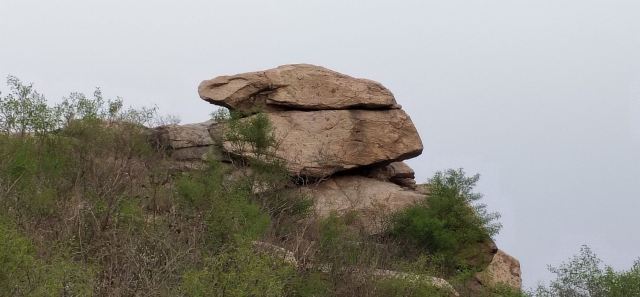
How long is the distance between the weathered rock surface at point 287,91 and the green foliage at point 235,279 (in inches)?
719

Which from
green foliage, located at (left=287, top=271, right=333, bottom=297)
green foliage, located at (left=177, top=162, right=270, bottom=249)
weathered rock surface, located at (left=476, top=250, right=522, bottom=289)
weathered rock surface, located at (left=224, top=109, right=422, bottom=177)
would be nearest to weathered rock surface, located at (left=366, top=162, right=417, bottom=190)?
weathered rock surface, located at (left=224, top=109, right=422, bottom=177)

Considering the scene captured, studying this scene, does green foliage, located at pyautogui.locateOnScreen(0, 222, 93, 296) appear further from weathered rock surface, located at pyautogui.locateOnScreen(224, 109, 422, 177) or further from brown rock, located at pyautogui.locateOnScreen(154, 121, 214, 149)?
brown rock, located at pyautogui.locateOnScreen(154, 121, 214, 149)

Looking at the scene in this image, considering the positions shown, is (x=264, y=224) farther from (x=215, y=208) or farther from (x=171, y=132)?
(x=171, y=132)

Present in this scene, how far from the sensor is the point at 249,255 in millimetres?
14570

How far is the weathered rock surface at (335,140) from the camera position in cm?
3192

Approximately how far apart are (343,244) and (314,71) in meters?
11.3

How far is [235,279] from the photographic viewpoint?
13.7m

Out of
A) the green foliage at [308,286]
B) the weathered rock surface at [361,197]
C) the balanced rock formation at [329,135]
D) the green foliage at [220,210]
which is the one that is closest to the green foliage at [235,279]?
the green foliage at [220,210]

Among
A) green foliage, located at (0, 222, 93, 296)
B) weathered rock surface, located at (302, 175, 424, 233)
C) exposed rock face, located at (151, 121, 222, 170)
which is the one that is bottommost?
green foliage, located at (0, 222, 93, 296)

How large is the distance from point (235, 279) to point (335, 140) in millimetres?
18974

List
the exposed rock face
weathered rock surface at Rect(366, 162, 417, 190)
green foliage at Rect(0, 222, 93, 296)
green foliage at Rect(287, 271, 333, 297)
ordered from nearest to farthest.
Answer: green foliage at Rect(0, 222, 93, 296), green foliage at Rect(287, 271, 333, 297), the exposed rock face, weathered rock surface at Rect(366, 162, 417, 190)

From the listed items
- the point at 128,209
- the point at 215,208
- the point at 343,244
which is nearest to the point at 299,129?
the point at 343,244

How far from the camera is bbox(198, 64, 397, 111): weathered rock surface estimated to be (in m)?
32.6

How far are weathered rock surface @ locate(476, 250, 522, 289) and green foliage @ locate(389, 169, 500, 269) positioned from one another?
137cm
